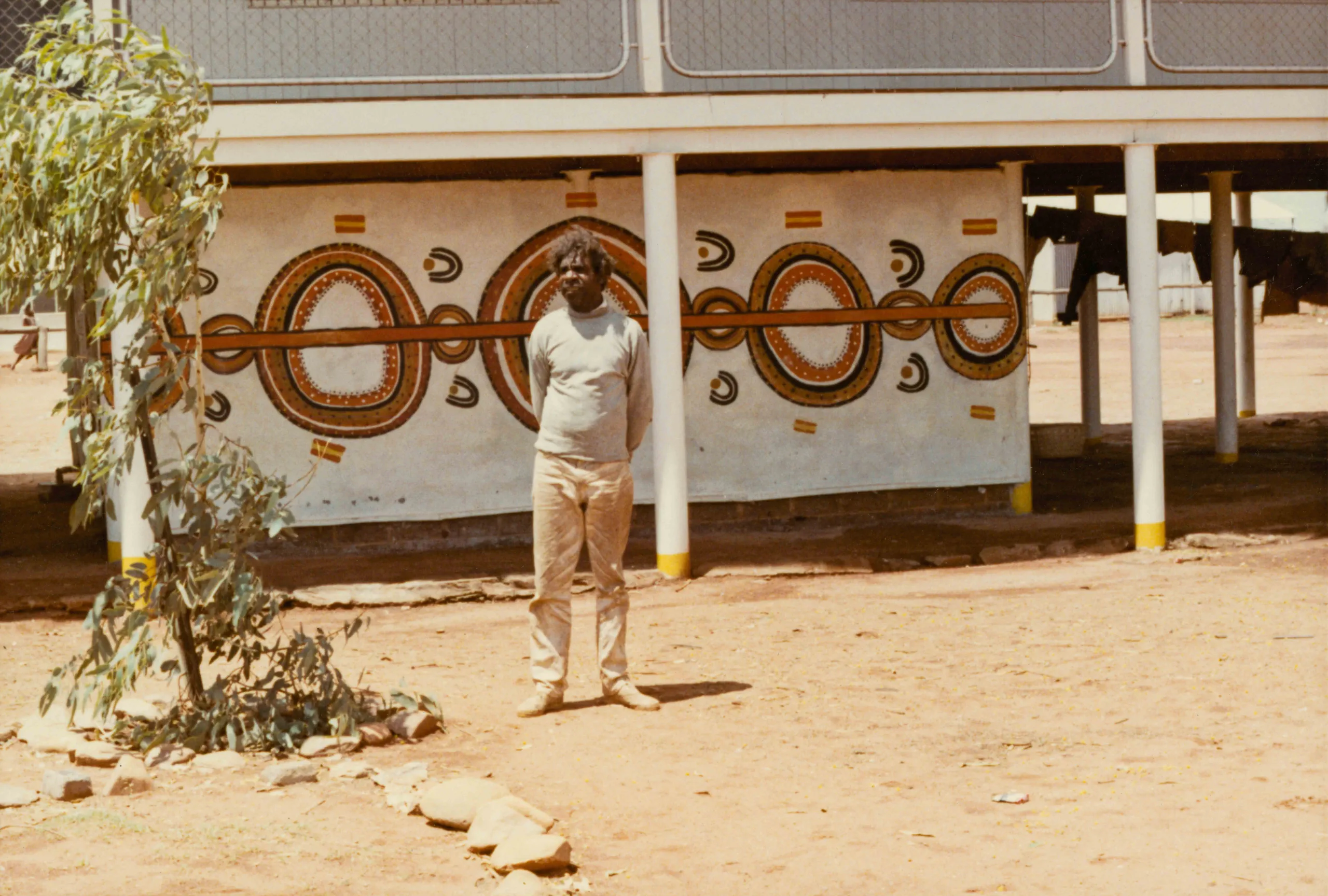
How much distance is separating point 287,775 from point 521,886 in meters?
1.59

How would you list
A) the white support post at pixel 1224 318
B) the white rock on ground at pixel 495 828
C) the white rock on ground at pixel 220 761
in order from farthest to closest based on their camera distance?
1. the white support post at pixel 1224 318
2. the white rock on ground at pixel 220 761
3. the white rock on ground at pixel 495 828

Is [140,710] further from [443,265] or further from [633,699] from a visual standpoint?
[443,265]

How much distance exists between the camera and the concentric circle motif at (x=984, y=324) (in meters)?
13.3

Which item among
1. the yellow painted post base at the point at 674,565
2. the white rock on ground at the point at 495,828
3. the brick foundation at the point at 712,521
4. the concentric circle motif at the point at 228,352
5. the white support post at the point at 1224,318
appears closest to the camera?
the white rock on ground at the point at 495,828

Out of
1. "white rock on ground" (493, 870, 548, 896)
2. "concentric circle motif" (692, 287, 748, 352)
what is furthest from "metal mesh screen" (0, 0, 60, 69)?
"white rock on ground" (493, 870, 548, 896)

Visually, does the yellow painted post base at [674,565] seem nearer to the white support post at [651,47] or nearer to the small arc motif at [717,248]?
the small arc motif at [717,248]

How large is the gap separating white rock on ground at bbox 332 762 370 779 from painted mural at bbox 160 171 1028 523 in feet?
18.7

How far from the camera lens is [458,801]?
231 inches

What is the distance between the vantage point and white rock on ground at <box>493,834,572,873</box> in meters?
5.31

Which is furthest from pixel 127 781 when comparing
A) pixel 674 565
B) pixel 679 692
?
pixel 674 565

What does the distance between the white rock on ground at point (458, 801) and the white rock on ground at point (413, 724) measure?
0.99 m

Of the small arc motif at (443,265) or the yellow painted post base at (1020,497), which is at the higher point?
the small arc motif at (443,265)

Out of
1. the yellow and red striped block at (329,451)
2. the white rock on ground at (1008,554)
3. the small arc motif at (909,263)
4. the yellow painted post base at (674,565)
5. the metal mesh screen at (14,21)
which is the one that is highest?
the metal mesh screen at (14,21)

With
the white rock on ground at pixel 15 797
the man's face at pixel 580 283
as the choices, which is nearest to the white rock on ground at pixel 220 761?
the white rock on ground at pixel 15 797
